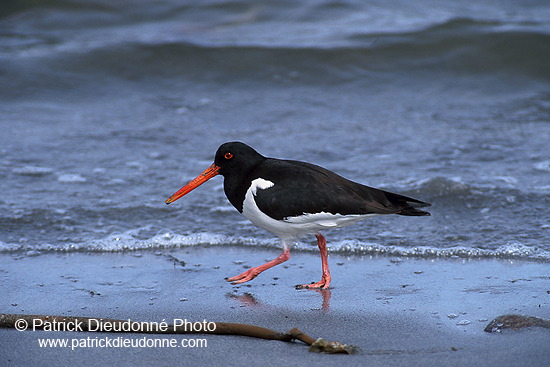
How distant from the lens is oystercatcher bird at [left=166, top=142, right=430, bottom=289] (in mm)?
4375

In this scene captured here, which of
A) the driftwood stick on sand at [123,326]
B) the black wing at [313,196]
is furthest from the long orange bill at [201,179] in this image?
the driftwood stick on sand at [123,326]

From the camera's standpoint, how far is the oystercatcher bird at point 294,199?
4375 mm

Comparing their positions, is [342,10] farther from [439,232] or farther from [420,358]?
[420,358]

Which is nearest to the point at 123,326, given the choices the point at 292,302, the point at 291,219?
the point at 292,302

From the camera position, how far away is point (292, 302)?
13.8ft

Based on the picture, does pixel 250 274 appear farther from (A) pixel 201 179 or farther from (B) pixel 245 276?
(A) pixel 201 179

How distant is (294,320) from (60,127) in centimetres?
544

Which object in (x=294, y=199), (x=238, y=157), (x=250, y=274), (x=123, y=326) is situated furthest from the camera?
(x=238, y=157)

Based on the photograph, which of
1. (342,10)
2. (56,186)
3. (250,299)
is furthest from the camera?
(342,10)

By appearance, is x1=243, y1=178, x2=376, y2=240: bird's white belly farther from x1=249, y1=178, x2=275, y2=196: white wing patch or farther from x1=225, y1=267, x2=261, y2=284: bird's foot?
x1=225, y1=267, x2=261, y2=284: bird's foot

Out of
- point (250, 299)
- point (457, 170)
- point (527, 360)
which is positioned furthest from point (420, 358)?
point (457, 170)

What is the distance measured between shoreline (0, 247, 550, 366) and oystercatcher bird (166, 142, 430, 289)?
0.90 ft

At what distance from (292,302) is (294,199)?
65 cm

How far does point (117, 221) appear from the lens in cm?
571
